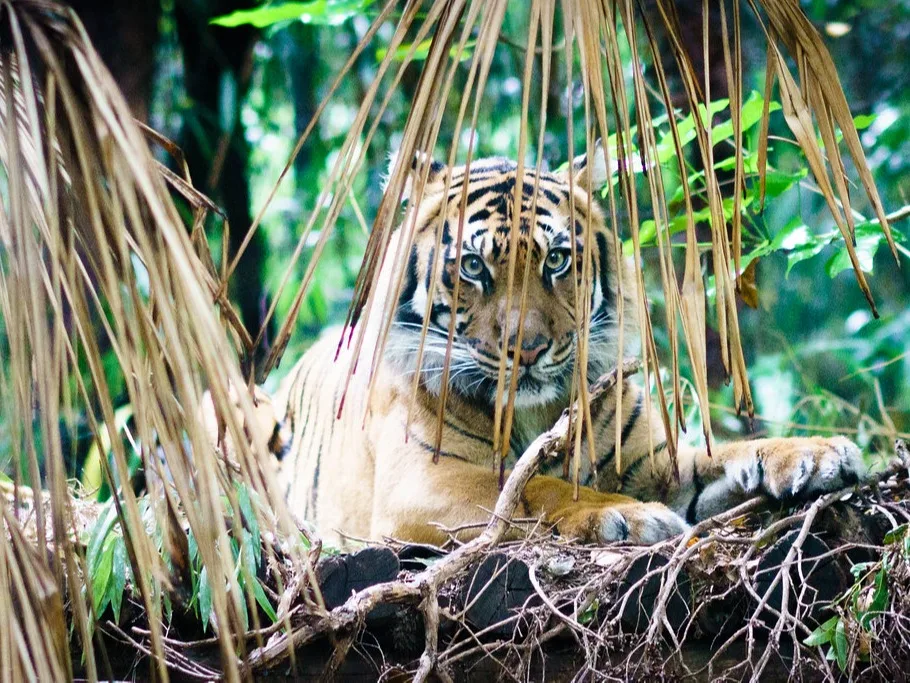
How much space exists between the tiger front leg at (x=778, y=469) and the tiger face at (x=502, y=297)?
1.55 ft

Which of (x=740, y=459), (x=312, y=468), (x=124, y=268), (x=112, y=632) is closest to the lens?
(x=124, y=268)

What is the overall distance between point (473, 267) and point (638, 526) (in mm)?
935

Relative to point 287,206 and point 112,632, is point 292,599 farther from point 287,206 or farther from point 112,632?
point 287,206

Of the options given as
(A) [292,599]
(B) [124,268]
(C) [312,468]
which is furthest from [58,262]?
(C) [312,468]

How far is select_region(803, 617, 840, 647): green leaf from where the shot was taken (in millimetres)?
1840

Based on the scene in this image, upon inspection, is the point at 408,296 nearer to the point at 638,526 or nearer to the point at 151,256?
the point at 638,526

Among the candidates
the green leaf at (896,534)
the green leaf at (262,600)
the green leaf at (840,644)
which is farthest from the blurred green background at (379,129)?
the green leaf at (262,600)

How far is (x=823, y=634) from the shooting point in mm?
1847

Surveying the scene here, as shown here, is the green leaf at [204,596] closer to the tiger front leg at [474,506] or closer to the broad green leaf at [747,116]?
the tiger front leg at [474,506]

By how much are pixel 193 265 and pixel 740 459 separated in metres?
1.72

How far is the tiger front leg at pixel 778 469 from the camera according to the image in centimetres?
216

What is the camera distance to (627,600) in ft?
6.45

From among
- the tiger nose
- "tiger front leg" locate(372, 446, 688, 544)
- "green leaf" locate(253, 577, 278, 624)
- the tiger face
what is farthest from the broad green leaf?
"green leaf" locate(253, 577, 278, 624)

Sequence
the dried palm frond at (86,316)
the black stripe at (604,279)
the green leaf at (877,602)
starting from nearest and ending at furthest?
1. the dried palm frond at (86,316)
2. the green leaf at (877,602)
3. the black stripe at (604,279)
